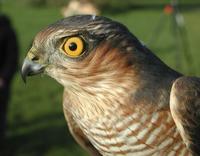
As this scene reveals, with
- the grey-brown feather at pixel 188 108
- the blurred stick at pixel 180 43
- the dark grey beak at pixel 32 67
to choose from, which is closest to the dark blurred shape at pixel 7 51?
the dark grey beak at pixel 32 67

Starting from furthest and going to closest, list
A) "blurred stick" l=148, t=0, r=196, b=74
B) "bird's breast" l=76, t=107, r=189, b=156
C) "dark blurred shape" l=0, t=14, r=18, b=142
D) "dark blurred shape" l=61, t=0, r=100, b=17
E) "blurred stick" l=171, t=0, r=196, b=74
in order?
"blurred stick" l=171, t=0, r=196, b=74 → "blurred stick" l=148, t=0, r=196, b=74 → "dark blurred shape" l=0, t=14, r=18, b=142 → "dark blurred shape" l=61, t=0, r=100, b=17 → "bird's breast" l=76, t=107, r=189, b=156

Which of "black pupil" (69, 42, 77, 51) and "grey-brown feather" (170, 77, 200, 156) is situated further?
"grey-brown feather" (170, 77, 200, 156)

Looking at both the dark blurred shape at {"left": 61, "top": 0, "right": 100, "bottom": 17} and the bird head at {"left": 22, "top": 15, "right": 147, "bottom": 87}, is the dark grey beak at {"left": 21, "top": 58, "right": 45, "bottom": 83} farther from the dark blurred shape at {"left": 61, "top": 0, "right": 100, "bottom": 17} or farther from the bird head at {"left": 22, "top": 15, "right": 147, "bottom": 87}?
the dark blurred shape at {"left": 61, "top": 0, "right": 100, "bottom": 17}

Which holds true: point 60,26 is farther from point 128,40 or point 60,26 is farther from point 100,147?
point 100,147

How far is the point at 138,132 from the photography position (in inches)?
131

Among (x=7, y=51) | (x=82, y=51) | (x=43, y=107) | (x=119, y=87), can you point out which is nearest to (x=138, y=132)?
(x=119, y=87)

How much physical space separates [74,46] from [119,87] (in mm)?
362

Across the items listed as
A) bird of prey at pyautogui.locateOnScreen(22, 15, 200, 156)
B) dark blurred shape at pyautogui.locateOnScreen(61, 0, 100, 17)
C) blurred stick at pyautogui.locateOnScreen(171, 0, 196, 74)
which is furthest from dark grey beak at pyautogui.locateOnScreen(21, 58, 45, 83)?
blurred stick at pyautogui.locateOnScreen(171, 0, 196, 74)

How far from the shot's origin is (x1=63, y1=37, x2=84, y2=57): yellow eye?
3.19 meters

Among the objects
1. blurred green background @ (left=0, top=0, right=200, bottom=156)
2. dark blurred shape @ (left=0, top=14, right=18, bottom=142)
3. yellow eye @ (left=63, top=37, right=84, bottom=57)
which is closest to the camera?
yellow eye @ (left=63, top=37, right=84, bottom=57)

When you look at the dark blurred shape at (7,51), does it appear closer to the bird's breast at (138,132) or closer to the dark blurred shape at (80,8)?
the dark blurred shape at (80,8)

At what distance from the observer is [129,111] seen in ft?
10.9

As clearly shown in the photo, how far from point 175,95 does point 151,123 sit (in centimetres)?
22

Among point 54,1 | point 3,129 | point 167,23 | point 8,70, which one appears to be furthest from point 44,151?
point 54,1
